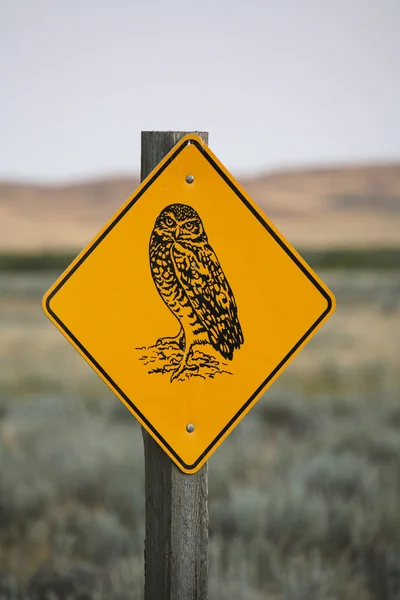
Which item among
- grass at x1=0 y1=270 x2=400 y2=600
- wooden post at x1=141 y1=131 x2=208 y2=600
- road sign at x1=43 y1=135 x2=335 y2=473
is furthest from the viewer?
grass at x1=0 y1=270 x2=400 y2=600

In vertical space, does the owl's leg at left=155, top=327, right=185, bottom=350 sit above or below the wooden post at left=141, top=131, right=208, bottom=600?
above

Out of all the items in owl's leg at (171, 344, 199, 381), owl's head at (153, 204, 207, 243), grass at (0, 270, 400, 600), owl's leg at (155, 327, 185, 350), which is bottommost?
grass at (0, 270, 400, 600)

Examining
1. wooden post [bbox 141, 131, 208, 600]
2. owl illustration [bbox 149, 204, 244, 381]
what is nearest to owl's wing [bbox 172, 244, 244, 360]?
owl illustration [bbox 149, 204, 244, 381]

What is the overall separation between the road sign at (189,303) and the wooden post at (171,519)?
3.0 inches

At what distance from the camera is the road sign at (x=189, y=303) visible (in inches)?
109

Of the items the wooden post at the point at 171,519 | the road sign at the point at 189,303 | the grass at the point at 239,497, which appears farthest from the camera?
the grass at the point at 239,497

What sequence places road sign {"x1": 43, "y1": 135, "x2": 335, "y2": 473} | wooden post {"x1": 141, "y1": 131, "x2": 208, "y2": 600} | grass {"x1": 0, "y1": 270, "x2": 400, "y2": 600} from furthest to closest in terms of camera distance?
1. grass {"x1": 0, "y1": 270, "x2": 400, "y2": 600}
2. wooden post {"x1": 141, "y1": 131, "x2": 208, "y2": 600}
3. road sign {"x1": 43, "y1": 135, "x2": 335, "y2": 473}

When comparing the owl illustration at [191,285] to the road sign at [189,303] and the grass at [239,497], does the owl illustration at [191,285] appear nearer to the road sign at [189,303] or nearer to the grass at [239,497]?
the road sign at [189,303]

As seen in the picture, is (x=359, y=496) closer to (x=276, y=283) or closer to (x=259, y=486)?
(x=259, y=486)

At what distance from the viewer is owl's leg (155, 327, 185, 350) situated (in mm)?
2807

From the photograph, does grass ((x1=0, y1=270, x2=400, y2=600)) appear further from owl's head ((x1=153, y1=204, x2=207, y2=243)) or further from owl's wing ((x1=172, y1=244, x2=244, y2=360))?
owl's head ((x1=153, y1=204, x2=207, y2=243))

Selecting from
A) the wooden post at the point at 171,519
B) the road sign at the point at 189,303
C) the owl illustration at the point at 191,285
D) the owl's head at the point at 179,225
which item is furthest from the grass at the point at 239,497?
the owl's head at the point at 179,225

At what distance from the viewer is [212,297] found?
287cm

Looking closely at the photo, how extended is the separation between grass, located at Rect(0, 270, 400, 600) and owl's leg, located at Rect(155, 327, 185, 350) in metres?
2.52
